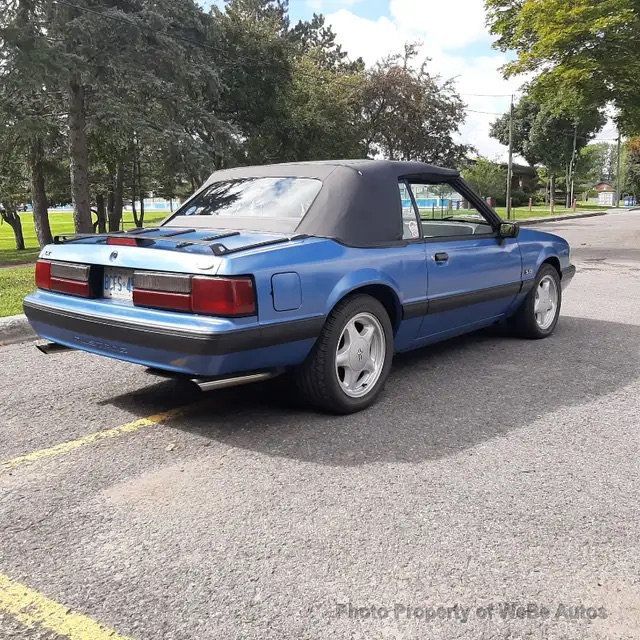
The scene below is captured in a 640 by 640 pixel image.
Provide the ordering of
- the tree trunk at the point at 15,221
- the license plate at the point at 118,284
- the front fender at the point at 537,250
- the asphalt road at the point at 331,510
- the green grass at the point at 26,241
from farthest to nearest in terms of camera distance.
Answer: the tree trunk at the point at 15,221 → the green grass at the point at 26,241 → the front fender at the point at 537,250 → the license plate at the point at 118,284 → the asphalt road at the point at 331,510

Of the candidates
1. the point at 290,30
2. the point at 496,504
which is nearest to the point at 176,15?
the point at 496,504

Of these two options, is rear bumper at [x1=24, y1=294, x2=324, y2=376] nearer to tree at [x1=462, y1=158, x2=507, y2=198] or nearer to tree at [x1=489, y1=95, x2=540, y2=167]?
tree at [x1=462, y1=158, x2=507, y2=198]

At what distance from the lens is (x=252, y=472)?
121 inches

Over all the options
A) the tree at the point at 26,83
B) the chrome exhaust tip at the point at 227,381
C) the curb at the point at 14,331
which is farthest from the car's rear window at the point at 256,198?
the tree at the point at 26,83

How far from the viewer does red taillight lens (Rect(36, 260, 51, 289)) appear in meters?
4.09

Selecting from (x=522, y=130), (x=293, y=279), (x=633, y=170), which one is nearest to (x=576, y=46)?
(x=293, y=279)

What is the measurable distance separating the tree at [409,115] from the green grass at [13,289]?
2408 cm

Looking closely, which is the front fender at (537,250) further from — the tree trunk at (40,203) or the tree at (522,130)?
the tree at (522,130)

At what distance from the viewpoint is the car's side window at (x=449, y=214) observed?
16.0 feet

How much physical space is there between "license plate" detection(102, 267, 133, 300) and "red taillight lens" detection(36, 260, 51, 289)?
0.57 meters

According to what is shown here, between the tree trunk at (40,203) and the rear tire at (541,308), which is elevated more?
the tree trunk at (40,203)

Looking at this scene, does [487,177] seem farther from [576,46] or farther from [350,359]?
[350,359]

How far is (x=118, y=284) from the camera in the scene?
3.66m

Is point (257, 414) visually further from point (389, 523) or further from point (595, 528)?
point (595, 528)
